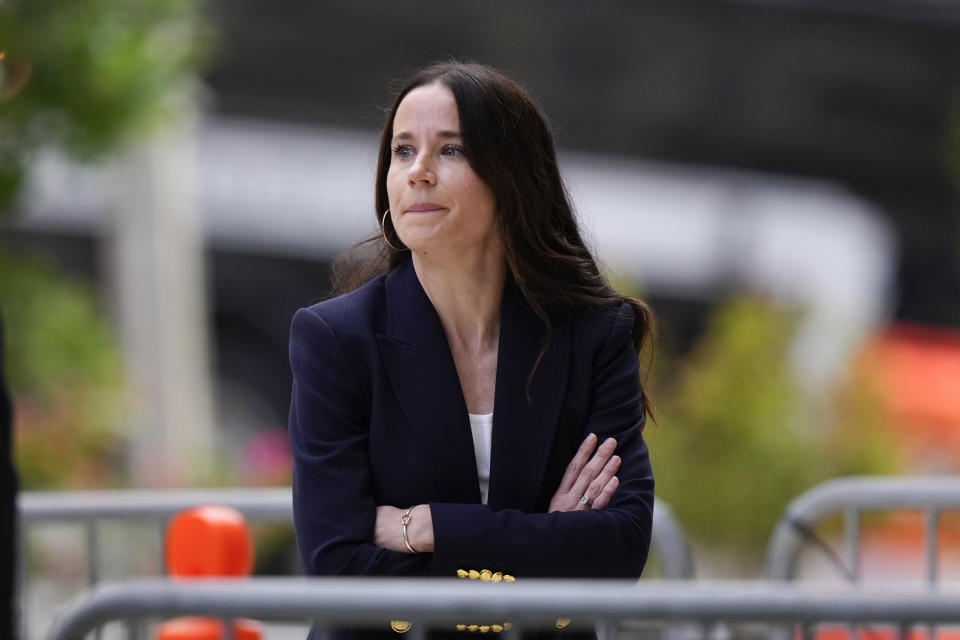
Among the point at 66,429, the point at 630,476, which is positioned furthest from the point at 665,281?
the point at 630,476

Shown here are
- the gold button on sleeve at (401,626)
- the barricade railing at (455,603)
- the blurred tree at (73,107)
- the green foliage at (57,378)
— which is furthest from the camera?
the green foliage at (57,378)

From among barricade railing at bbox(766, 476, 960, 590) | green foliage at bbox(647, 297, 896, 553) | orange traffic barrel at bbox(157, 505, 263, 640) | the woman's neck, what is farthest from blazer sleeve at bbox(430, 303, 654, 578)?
green foliage at bbox(647, 297, 896, 553)

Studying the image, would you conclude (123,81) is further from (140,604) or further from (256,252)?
(256,252)

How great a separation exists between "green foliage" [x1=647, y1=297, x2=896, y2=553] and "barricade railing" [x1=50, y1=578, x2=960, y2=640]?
14.8ft

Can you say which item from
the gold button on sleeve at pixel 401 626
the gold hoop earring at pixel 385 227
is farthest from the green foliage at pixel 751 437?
the gold button on sleeve at pixel 401 626

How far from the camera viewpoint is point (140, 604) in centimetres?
209

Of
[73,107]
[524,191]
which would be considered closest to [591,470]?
[524,191]

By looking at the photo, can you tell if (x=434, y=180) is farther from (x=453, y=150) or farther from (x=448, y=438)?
(x=448, y=438)

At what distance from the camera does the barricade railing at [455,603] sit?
2.08 metres

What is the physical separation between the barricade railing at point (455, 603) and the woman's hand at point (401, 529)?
21 centimetres

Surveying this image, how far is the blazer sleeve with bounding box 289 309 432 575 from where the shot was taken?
238cm

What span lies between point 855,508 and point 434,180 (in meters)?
1.88

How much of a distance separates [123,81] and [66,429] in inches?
102

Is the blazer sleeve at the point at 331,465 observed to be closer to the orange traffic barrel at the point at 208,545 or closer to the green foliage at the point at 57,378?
the orange traffic barrel at the point at 208,545
